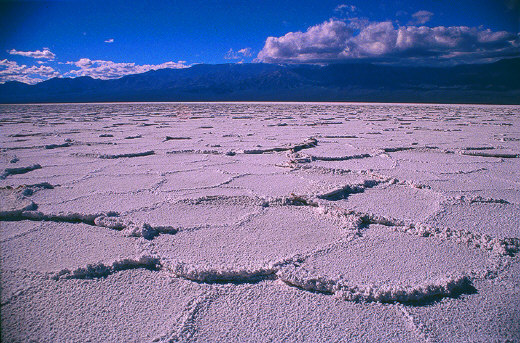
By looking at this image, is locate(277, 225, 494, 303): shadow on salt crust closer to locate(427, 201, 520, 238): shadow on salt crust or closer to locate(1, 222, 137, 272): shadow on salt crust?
locate(427, 201, 520, 238): shadow on salt crust

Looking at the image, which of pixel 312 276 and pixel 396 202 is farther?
pixel 396 202

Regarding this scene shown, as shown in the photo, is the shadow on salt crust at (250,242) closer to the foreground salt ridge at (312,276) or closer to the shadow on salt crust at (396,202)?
the foreground salt ridge at (312,276)

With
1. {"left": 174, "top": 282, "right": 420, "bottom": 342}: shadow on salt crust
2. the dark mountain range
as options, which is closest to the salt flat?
{"left": 174, "top": 282, "right": 420, "bottom": 342}: shadow on salt crust

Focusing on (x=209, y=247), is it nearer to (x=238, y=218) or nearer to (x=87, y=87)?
(x=238, y=218)

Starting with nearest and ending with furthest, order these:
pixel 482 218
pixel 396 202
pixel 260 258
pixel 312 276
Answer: pixel 312 276 → pixel 260 258 → pixel 482 218 → pixel 396 202

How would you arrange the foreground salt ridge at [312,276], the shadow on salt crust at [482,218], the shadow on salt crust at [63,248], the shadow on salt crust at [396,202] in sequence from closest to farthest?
the foreground salt ridge at [312,276], the shadow on salt crust at [63,248], the shadow on salt crust at [482,218], the shadow on salt crust at [396,202]

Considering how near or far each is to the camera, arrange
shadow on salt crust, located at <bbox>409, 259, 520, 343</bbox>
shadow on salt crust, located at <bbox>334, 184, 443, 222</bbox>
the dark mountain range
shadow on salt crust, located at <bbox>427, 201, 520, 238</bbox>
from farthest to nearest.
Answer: the dark mountain range < shadow on salt crust, located at <bbox>334, 184, 443, 222</bbox> < shadow on salt crust, located at <bbox>427, 201, 520, 238</bbox> < shadow on salt crust, located at <bbox>409, 259, 520, 343</bbox>

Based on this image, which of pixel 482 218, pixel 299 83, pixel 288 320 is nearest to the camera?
pixel 288 320

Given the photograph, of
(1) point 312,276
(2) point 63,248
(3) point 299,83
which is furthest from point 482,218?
(3) point 299,83

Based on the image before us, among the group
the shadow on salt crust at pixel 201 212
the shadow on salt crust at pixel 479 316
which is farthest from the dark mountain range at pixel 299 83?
the shadow on salt crust at pixel 479 316

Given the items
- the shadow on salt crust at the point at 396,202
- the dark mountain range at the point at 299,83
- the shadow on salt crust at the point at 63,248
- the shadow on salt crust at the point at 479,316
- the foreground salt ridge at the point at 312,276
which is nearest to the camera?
the shadow on salt crust at the point at 479,316

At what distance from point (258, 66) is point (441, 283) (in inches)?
5327

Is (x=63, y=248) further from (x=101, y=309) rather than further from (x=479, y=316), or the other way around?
(x=479, y=316)

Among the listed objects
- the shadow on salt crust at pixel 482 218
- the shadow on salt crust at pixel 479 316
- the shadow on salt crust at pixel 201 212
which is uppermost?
the shadow on salt crust at pixel 201 212
